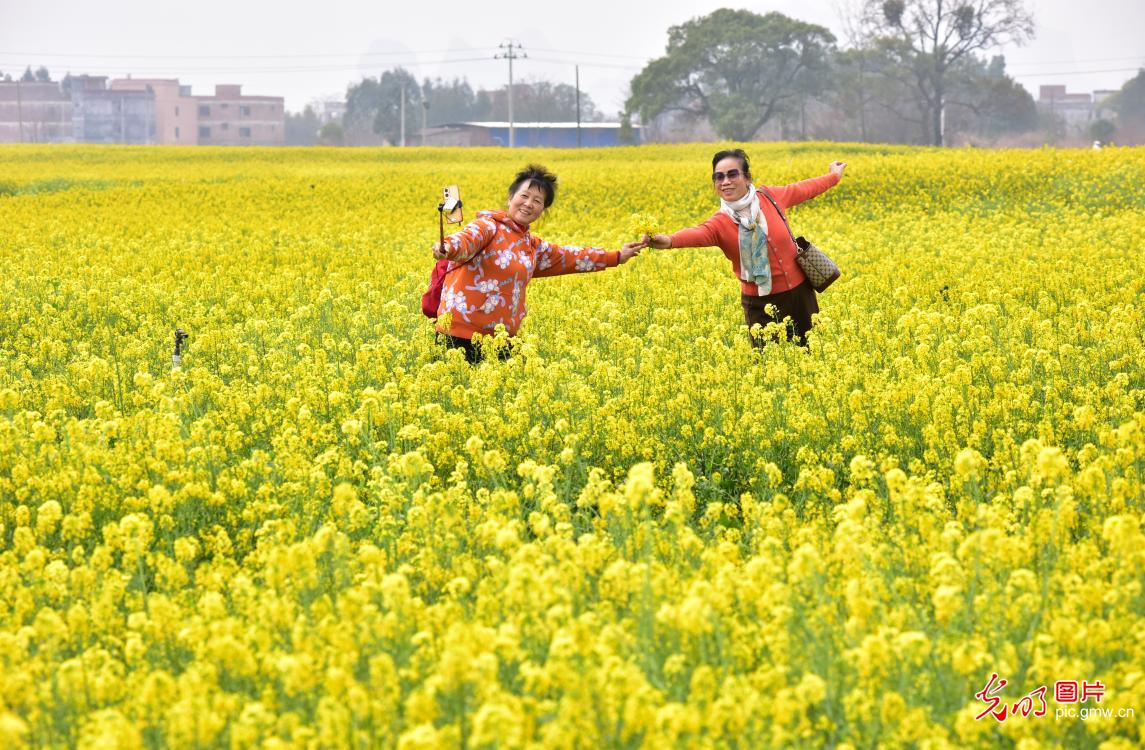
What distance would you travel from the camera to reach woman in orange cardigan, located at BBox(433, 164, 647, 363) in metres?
7.26

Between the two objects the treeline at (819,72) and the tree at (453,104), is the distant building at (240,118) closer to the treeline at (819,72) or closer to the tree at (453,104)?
the tree at (453,104)

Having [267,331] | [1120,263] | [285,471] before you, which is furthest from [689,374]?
[1120,263]

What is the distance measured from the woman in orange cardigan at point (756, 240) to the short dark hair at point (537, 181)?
801mm

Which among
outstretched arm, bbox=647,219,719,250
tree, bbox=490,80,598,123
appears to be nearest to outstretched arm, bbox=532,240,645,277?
outstretched arm, bbox=647,219,719,250

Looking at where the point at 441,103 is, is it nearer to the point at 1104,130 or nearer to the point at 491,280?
the point at 1104,130

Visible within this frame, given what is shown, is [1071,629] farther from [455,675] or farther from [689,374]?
[689,374]

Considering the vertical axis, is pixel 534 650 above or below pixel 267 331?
below

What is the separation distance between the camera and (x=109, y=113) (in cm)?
14725

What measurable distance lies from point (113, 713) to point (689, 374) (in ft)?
14.0

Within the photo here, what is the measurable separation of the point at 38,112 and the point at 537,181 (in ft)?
531

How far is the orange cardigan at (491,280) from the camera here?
7258 millimetres

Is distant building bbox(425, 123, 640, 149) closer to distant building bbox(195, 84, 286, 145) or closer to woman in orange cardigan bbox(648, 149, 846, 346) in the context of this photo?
distant building bbox(195, 84, 286, 145)

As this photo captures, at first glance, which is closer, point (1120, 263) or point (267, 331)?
point (267, 331)

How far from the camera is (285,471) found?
546cm
